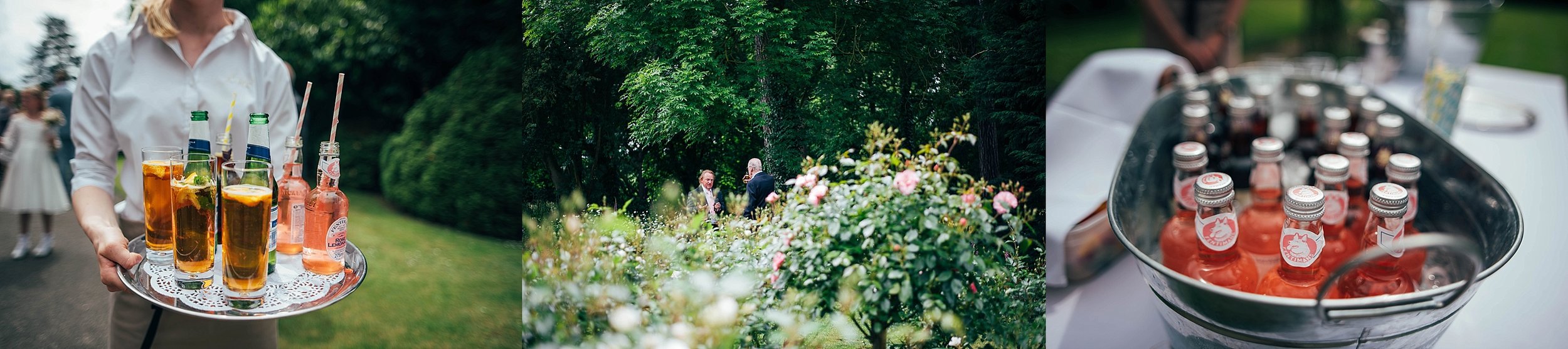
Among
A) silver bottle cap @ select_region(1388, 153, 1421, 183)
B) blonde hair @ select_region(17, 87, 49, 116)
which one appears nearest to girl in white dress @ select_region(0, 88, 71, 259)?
blonde hair @ select_region(17, 87, 49, 116)

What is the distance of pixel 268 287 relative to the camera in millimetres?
1446

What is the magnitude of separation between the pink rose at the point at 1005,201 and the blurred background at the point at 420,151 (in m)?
1.81

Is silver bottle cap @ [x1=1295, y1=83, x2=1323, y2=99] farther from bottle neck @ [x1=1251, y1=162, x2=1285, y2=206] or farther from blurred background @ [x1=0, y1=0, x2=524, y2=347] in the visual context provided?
blurred background @ [x1=0, y1=0, x2=524, y2=347]

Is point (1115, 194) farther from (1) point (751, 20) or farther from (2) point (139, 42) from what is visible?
(2) point (139, 42)

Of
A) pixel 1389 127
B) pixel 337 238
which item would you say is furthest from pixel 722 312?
pixel 1389 127

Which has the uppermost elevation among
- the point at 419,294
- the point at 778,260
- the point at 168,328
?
the point at 778,260

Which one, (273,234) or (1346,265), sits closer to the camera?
(1346,265)

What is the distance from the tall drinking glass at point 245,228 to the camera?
1.36m

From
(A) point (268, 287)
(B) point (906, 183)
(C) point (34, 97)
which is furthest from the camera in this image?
(C) point (34, 97)

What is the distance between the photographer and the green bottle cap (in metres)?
1.49

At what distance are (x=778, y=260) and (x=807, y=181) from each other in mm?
206

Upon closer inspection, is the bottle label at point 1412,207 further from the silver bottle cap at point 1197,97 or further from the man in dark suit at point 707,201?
the man in dark suit at point 707,201

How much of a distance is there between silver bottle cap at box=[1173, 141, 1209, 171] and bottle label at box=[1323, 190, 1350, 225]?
217 millimetres

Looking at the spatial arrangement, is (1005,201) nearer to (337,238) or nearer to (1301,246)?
(1301,246)
